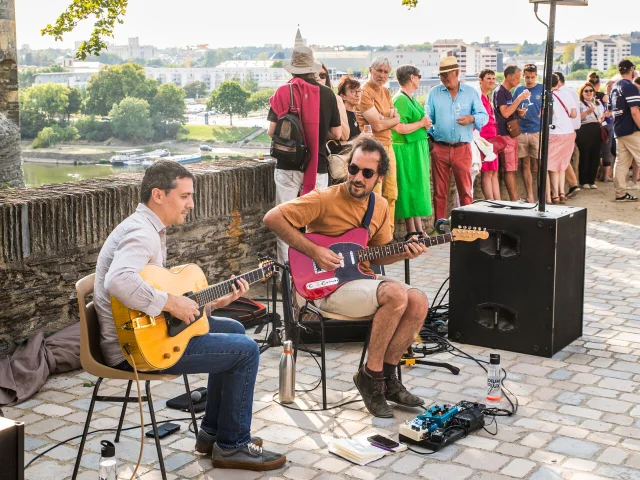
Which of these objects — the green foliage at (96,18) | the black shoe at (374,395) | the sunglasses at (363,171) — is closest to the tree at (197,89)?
the green foliage at (96,18)

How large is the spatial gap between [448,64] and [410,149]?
3.65ft

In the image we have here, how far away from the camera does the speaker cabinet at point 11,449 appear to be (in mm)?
2619

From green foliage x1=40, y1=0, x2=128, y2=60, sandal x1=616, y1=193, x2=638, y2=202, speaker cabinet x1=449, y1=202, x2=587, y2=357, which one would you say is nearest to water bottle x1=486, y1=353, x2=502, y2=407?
speaker cabinet x1=449, y1=202, x2=587, y2=357

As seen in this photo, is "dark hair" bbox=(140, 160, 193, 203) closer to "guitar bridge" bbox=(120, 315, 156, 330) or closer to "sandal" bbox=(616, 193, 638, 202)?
"guitar bridge" bbox=(120, 315, 156, 330)

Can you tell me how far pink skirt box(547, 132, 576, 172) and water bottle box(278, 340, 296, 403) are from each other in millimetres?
8388

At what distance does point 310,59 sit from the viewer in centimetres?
774

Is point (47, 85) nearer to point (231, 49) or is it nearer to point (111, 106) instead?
point (111, 106)

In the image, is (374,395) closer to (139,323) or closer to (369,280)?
(369,280)

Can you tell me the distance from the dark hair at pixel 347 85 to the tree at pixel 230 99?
22.3m

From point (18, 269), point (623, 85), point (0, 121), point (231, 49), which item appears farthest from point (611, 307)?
point (231, 49)

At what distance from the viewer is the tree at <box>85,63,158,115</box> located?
128 feet

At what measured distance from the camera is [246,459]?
440cm

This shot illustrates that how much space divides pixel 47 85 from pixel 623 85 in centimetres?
3122

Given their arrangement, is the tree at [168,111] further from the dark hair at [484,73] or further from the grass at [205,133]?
the dark hair at [484,73]
